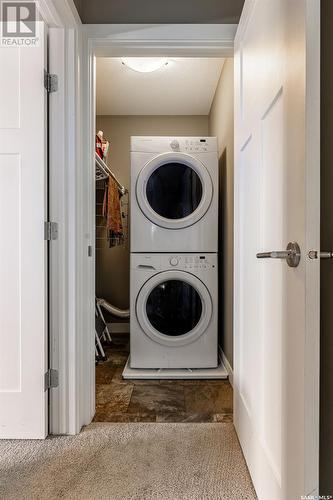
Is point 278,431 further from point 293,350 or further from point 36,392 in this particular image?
point 36,392

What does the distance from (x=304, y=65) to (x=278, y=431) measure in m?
0.96

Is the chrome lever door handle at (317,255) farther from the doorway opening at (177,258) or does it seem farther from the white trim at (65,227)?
the doorway opening at (177,258)

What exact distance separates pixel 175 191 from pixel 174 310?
2.90 feet

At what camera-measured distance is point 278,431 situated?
94cm

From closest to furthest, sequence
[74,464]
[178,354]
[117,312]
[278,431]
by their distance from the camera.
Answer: [278,431] → [74,464] → [178,354] → [117,312]

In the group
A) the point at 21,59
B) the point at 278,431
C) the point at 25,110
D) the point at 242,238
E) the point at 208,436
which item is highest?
the point at 21,59

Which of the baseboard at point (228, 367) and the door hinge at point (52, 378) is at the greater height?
the door hinge at point (52, 378)

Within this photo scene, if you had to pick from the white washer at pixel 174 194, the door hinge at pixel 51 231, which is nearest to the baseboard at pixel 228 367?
the white washer at pixel 174 194

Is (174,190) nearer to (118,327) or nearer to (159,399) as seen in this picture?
(159,399)

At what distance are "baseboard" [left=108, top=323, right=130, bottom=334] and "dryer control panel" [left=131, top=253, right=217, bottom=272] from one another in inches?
50.6

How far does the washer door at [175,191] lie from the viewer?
236 cm

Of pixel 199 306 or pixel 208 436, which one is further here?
pixel 199 306

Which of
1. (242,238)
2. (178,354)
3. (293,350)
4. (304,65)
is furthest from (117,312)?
(304,65)

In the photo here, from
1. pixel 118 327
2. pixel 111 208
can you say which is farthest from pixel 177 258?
pixel 118 327
